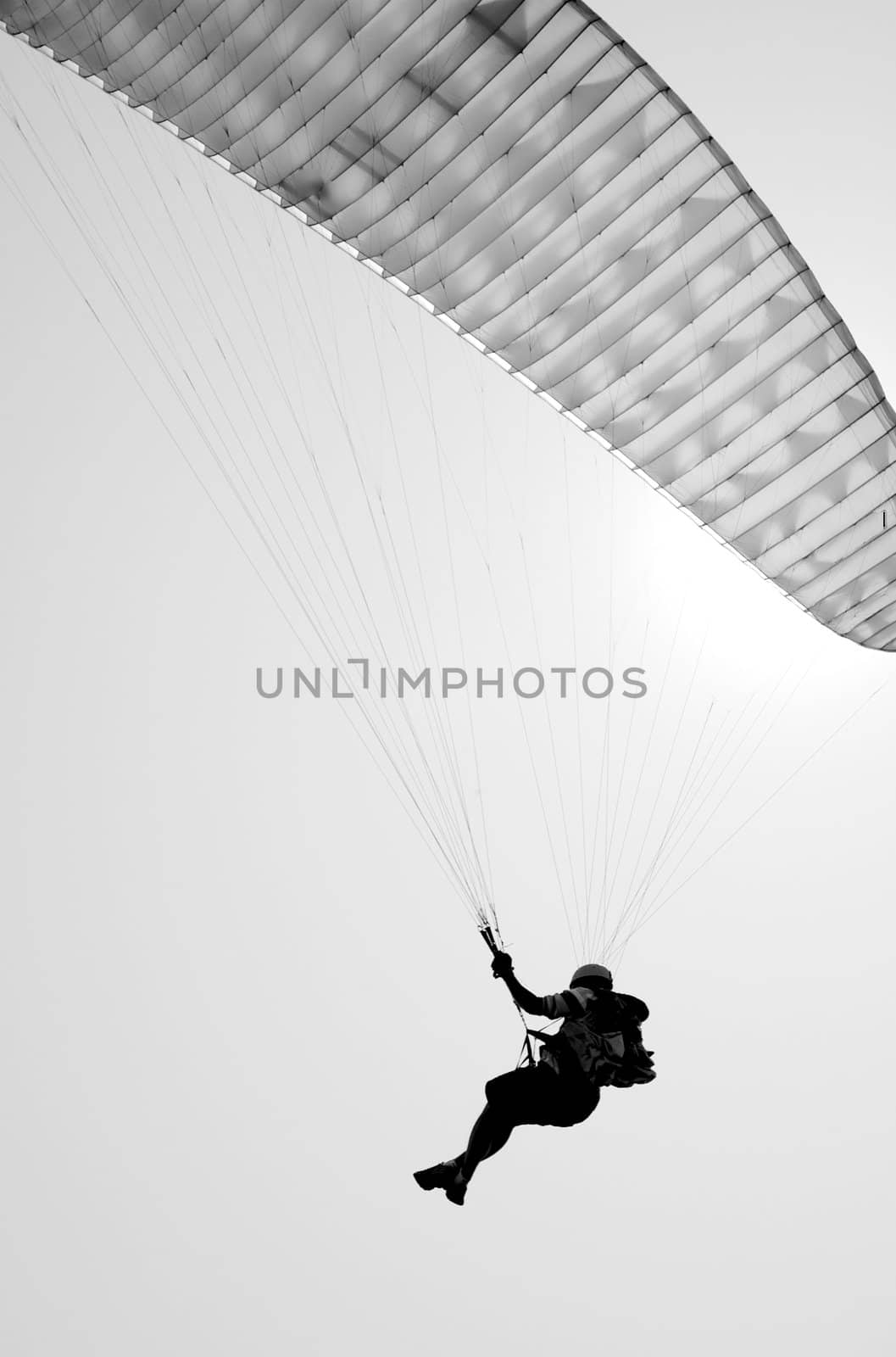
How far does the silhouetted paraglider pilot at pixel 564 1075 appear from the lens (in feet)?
31.9

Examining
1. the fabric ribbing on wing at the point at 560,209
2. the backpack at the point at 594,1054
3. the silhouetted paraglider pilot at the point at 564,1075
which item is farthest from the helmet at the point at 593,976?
the fabric ribbing on wing at the point at 560,209

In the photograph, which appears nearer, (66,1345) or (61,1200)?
(66,1345)

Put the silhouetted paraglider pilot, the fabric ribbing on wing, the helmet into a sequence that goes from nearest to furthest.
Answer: the silhouetted paraglider pilot < the helmet < the fabric ribbing on wing

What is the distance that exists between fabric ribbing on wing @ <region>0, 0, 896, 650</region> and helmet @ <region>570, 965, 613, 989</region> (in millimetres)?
4076

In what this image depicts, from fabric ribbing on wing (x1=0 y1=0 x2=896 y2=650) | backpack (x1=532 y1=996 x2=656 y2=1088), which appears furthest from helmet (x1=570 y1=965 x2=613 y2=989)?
fabric ribbing on wing (x1=0 y1=0 x2=896 y2=650)

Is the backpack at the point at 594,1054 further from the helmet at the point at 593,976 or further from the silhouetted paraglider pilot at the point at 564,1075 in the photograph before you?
the helmet at the point at 593,976

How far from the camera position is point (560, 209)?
11.6m

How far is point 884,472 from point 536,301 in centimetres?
266

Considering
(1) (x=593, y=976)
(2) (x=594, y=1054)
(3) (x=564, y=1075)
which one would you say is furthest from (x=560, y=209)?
(3) (x=564, y=1075)

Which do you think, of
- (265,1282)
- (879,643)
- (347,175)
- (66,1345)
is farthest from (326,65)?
(265,1282)

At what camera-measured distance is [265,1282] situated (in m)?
A: 77.4

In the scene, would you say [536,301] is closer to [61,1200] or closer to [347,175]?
[347,175]

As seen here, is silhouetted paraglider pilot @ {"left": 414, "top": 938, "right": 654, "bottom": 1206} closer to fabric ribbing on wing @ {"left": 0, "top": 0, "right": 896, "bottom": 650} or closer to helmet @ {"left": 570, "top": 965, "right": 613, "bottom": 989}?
helmet @ {"left": 570, "top": 965, "right": 613, "bottom": 989}

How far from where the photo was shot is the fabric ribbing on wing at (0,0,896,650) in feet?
36.0
